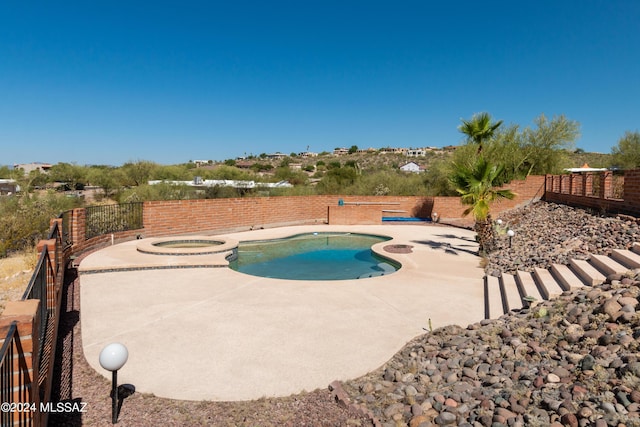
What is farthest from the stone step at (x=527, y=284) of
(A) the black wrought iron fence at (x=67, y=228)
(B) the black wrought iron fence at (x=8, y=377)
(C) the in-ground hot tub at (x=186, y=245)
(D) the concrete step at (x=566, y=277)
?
(A) the black wrought iron fence at (x=67, y=228)

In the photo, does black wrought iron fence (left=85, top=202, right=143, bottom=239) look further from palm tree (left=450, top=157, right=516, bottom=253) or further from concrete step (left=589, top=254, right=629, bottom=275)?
concrete step (left=589, top=254, right=629, bottom=275)

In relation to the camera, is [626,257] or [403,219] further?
[403,219]

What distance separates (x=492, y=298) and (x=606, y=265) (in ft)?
6.00

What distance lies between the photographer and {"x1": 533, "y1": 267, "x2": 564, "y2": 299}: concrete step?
240 inches

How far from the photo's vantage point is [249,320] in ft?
19.3

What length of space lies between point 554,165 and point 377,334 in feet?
68.8

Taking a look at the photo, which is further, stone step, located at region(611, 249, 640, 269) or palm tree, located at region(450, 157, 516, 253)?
palm tree, located at region(450, 157, 516, 253)

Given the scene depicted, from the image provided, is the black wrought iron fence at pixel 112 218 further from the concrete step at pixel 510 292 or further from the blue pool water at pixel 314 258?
the concrete step at pixel 510 292

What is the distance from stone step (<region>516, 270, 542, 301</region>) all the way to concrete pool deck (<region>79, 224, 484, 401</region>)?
74 cm

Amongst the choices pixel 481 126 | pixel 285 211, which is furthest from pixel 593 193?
pixel 285 211

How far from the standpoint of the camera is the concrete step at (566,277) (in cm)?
606

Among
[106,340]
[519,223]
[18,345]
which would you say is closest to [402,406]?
[18,345]

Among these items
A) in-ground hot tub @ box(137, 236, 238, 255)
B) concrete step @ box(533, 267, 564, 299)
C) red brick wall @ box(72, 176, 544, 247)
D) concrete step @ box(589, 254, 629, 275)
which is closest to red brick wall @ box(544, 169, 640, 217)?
red brick wall @ box(72, 176, 544, 247)

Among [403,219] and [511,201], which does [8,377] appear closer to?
[403,219]
